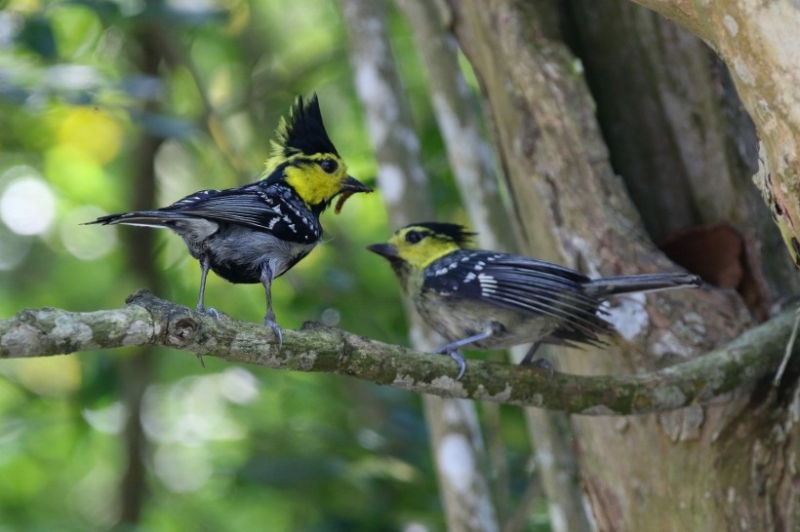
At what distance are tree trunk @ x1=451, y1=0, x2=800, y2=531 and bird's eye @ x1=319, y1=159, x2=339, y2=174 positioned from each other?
0.75 meters

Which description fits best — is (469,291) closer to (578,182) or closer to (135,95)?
(578,182)

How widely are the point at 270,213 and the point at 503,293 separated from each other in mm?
861

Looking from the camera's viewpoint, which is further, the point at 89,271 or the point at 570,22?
the point at 89,271

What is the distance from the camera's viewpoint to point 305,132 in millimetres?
3809

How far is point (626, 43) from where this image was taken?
14.1 ft

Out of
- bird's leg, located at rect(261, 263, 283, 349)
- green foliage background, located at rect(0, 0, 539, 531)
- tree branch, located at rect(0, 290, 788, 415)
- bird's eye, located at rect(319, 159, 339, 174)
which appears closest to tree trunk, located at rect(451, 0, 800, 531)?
tree branch, located at rect(0, 290, 788, 415)

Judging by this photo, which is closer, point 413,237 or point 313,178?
point 313,178

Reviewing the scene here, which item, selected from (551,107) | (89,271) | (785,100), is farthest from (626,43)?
(89,271)

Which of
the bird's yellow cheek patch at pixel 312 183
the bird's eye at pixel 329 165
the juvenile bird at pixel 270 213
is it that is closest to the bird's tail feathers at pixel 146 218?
the juvenile bird at pixel 270 213

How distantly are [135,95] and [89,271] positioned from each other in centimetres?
270

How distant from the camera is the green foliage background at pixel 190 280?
4836mm

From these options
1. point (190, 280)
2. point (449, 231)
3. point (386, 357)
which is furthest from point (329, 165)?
point (190, 280)

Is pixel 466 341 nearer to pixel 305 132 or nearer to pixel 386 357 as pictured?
pixel 386 357

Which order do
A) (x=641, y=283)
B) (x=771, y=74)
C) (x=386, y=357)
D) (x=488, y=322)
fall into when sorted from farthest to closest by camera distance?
(x=488, y=322), (x=641, y=283), (x=386, y=357), (x=771, y=74)
